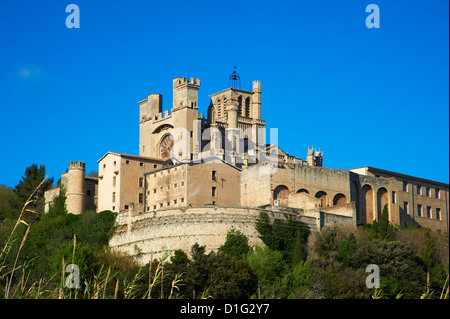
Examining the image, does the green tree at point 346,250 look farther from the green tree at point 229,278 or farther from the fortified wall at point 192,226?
the green tree at point 229,278

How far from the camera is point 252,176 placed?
5866 centimetres

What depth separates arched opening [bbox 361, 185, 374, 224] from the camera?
201 feet

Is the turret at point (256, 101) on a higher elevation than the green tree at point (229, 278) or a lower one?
higher

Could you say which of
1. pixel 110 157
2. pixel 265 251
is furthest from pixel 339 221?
pixel 110 157

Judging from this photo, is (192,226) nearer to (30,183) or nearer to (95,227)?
(95,227)

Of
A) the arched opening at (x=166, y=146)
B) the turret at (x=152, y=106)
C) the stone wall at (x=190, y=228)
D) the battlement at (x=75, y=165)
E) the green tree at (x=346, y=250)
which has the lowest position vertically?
the green tree at (x=346, y=250)

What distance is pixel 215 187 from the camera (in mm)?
57969

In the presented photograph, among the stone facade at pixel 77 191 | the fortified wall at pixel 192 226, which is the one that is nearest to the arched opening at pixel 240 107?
the stone facade at pixel 77 191

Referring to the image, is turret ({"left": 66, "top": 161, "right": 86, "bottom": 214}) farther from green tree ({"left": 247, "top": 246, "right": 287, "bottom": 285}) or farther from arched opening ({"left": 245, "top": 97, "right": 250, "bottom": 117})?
arched opening ({"left": 245, "top": 97, "right": 250, "bottom": 117})

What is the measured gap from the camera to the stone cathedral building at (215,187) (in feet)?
172

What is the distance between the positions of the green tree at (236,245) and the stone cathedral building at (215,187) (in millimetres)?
510

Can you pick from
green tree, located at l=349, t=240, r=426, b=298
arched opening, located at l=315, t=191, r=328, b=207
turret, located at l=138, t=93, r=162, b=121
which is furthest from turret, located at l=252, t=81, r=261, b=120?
green tree, located at l=349, t=240, r=426, b=298

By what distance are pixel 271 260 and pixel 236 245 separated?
2.97m

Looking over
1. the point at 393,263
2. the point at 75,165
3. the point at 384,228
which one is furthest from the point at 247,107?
the point at 393,263
